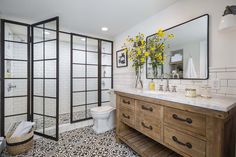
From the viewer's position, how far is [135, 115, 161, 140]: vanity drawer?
1.34m

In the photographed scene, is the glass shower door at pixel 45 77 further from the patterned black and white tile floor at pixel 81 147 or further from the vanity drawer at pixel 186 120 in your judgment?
the vanity drawer at pixel 186 120

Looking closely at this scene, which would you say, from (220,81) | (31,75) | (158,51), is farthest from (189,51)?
(31,75)

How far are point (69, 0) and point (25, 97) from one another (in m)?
1.97

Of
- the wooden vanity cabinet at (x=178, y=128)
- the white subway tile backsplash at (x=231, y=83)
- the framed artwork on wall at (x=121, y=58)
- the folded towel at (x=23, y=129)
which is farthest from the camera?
the framed artwork on wall at (x=121, y=58)

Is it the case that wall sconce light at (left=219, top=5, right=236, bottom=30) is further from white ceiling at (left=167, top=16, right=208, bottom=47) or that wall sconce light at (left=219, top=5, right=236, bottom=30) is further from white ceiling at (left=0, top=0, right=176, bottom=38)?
white ceiling at (left=0, top=0, right=176, bottom=38)

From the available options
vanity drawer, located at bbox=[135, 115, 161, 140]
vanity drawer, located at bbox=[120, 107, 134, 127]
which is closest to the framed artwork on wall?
vanity drawer, located at bbox=[120, 107, 134, 127]

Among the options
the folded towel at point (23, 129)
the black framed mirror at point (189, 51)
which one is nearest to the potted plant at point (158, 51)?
the black framed mirror at point (189, 51)

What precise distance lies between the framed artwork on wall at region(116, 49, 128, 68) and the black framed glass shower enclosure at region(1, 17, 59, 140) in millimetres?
1528

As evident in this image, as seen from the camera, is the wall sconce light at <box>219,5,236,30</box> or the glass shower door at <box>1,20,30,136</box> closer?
the wall sconce light at <box>219,5,236,30</box>

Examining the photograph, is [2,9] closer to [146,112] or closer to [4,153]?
[4,153]

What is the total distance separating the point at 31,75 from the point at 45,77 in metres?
0.31

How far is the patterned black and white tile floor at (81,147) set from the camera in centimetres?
173

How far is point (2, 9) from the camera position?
1932 mm

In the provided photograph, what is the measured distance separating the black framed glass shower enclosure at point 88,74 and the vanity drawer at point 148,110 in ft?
5.91
